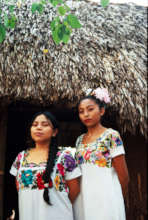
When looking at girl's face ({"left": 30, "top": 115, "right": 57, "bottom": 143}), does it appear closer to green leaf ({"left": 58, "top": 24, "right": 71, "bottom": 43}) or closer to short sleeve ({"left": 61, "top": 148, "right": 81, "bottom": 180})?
short sleeve ({"left": 61, "top": 148, "right": 81, "bottom": 180})

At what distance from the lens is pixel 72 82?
9.80ft

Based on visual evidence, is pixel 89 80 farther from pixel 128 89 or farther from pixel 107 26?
pixel 107 26

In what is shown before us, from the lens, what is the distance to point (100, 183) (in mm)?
1783

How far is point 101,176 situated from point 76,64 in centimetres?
167

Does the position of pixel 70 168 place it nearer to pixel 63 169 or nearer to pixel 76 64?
pixel 63 169

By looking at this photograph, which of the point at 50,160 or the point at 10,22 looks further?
the point at 10,22

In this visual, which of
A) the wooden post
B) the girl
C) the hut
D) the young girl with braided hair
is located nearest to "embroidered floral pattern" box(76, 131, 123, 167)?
the girl

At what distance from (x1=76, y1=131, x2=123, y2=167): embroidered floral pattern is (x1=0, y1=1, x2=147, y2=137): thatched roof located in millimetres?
1174

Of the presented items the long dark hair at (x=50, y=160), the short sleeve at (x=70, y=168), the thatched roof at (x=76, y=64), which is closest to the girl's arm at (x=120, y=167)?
the short sleeve at (x=70, y=168)

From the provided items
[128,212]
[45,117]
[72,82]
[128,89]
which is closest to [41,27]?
[72,82]

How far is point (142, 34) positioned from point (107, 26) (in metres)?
0.57

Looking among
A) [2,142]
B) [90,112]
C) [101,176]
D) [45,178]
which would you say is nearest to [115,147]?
[101,176]

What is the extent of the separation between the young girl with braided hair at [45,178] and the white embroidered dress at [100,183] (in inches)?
3.0

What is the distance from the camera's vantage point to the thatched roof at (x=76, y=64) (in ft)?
9.56
